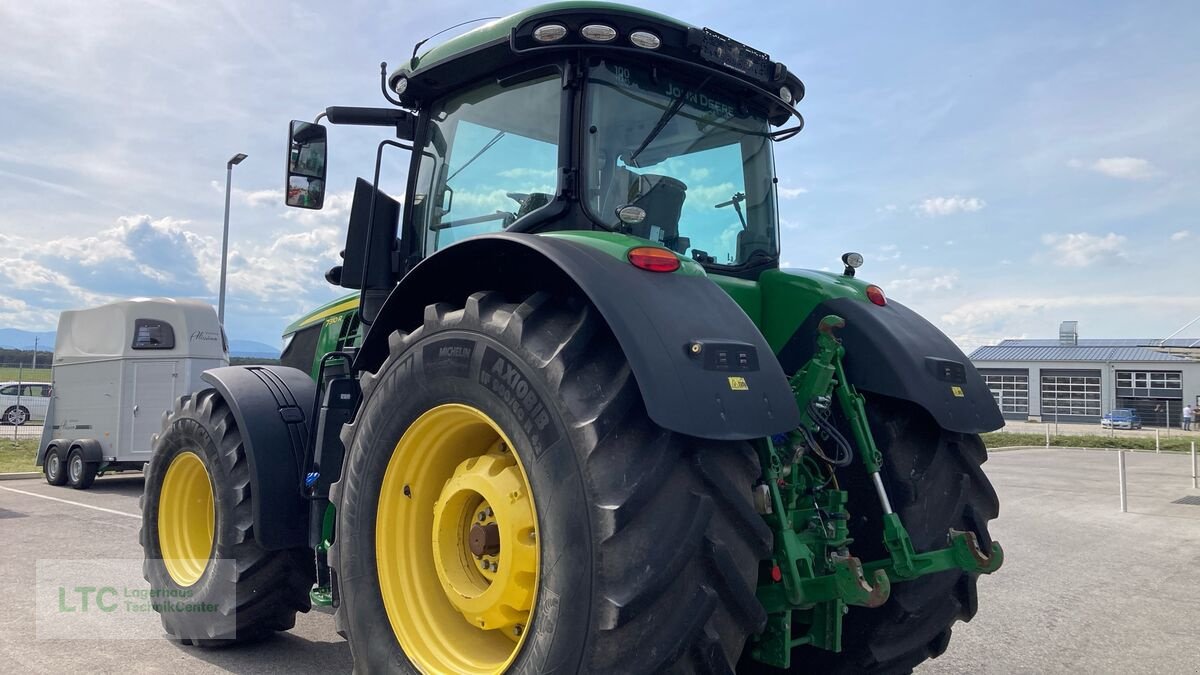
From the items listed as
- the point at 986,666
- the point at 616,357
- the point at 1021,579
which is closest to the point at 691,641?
the point at 616,357

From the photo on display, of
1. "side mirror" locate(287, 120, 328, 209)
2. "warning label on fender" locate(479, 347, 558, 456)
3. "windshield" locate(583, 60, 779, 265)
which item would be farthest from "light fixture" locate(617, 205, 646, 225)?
"side mirror" locate(287, 120, 328, 209)

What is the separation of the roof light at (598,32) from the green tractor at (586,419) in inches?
0.9

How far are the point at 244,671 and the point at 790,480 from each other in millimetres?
2933

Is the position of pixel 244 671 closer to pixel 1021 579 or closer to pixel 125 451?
pixel 1021 579

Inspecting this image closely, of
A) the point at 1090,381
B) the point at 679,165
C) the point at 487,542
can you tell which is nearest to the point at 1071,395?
the point at 1090,381

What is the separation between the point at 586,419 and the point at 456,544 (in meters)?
1.03

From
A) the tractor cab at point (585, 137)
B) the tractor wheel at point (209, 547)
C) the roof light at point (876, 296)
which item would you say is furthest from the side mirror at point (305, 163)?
the roof light at point (876, 296)

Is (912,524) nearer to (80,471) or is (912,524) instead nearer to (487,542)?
(487,542)

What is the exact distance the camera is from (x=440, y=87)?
4238 millimetres

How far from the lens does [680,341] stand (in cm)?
250

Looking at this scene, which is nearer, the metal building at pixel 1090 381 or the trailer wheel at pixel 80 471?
the trailer wheel at pixel 80 471

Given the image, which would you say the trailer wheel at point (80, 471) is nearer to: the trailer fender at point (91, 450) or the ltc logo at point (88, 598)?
the trailer fender at point (91, 450)

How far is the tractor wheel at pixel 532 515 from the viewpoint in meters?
2.35

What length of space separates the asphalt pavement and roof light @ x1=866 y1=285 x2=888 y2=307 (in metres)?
2.20
